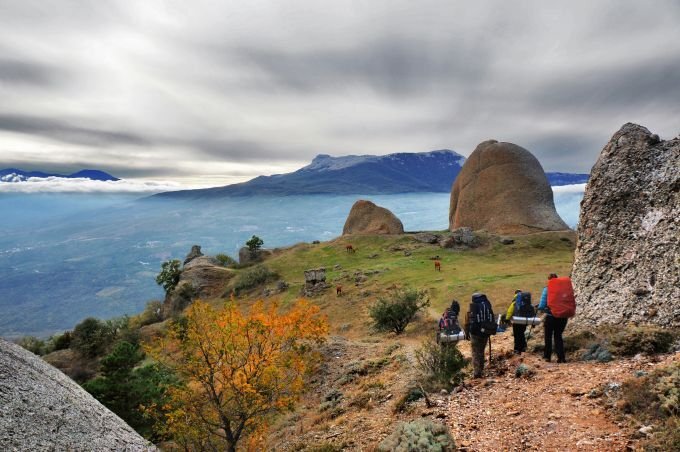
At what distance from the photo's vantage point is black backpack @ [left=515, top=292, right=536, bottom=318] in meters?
13.3

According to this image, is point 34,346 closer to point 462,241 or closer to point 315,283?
point 315,283

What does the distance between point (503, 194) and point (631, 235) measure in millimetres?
67016

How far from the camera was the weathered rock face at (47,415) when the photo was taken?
270 inches

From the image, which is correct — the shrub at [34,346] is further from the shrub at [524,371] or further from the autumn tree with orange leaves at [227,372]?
the shrub at [524,371]

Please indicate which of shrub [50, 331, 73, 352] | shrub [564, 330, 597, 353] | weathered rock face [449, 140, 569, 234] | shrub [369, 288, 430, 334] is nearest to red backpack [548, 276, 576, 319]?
shrub [564, 330, 597, 353]

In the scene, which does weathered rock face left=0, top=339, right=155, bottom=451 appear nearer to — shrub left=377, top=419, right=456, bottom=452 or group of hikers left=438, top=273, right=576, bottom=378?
shrub left=377, top=419, right=456, bottom=452

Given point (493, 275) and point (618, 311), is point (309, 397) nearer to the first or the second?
point (618, 311)

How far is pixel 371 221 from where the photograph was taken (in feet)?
262

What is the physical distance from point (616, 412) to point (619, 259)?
20.5 feet

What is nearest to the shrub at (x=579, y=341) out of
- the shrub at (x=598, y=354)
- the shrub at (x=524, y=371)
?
the shrub at (x=598, y=354)

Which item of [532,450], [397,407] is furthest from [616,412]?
[397,407]

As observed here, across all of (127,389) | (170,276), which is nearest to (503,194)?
(170,276)

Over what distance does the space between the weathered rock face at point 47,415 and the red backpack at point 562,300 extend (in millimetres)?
11354

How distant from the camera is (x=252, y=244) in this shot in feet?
267
